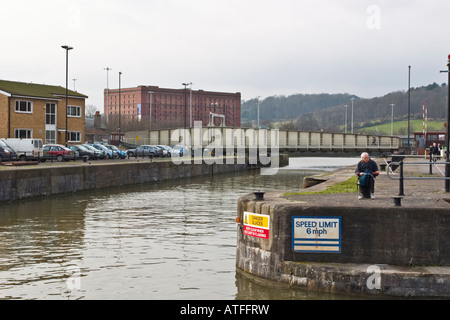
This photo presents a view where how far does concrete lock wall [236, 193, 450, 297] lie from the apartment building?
48643 millimetres

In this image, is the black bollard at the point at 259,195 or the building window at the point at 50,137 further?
the building window at the point at 50,137

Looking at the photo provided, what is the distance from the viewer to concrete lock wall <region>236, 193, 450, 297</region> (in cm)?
1243

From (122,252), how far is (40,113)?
46.2m

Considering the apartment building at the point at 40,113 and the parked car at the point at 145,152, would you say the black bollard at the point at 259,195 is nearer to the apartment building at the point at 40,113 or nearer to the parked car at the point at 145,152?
the apartment building at the point at 40,113

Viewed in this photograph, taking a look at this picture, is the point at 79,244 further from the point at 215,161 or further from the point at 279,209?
the point at 215,161

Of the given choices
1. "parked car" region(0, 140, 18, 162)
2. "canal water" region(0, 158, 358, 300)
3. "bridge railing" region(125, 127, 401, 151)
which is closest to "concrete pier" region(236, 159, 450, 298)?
"canal water" region(0, 158, 358, 300)

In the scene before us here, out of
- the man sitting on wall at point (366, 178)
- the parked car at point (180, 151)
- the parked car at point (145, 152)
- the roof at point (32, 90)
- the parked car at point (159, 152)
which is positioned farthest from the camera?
the parked car at point (180, 151)

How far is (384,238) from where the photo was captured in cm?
1286

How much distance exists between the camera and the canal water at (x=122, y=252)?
13609 mm

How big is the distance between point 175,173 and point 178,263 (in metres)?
39.6

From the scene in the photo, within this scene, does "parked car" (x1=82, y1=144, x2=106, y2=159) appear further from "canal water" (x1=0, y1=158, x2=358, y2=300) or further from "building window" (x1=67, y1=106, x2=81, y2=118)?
"canal water" (x1=0, y1=158, x2=358, y2=300)

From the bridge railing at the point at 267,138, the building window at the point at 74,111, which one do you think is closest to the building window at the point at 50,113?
the building window at the point at 74,111

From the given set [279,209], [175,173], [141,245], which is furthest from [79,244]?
[175,173]

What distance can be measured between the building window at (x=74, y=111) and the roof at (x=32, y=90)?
1.36 m
